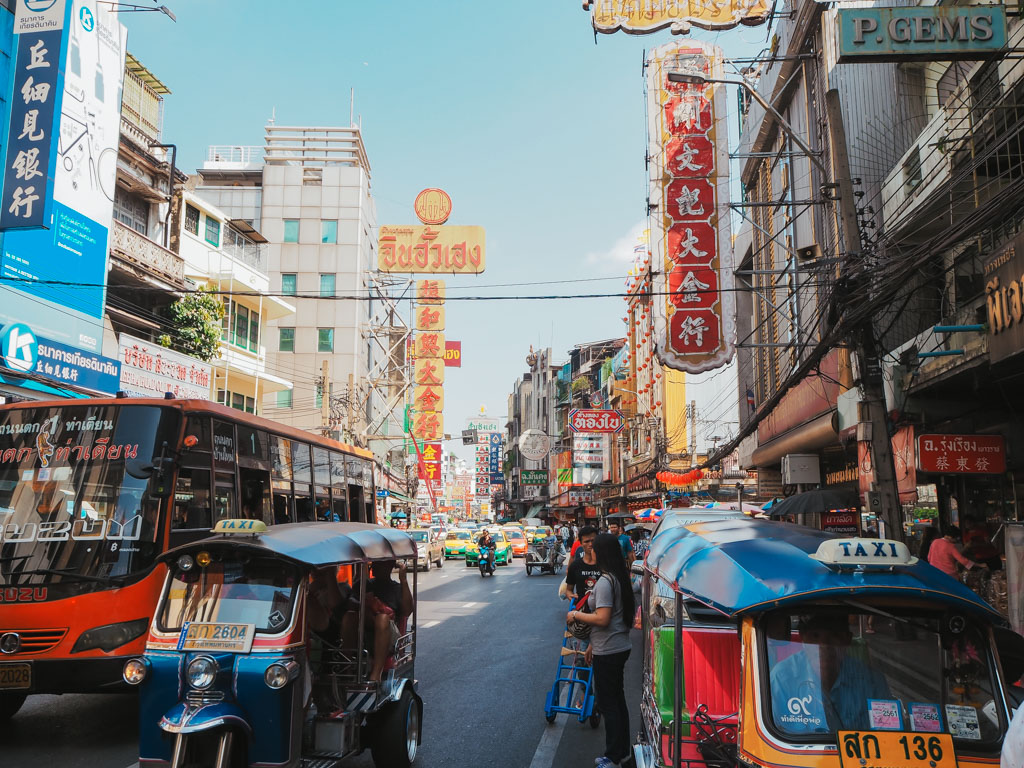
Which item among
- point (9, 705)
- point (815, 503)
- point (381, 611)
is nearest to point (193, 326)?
Result: point (815, 503)

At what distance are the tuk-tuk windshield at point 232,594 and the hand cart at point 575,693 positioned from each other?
3.58 m

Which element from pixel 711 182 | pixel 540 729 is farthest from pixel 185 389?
pixel 540 729

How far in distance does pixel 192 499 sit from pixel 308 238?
46.6 m

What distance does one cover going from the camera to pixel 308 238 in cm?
5378

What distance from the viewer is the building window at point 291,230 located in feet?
176

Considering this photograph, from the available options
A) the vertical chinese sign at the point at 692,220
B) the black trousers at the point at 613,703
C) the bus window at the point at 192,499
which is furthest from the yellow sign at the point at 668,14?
the black trousers at the point at 613,703

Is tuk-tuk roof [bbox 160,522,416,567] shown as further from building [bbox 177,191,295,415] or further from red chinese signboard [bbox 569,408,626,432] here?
red chinese signboard [bbox 569,408,626,432]

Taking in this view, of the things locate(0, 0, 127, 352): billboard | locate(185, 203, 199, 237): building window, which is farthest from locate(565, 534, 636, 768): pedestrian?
locate(185, 203, 199, 237): building window

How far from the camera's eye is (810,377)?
20.4 meters

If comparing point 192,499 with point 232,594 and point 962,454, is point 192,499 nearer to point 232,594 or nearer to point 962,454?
point 232,594

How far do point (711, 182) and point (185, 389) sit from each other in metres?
15.6

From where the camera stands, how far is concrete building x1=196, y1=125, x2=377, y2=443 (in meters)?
52.7

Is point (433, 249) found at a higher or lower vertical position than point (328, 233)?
lower

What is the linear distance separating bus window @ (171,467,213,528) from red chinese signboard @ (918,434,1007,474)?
9232mm
